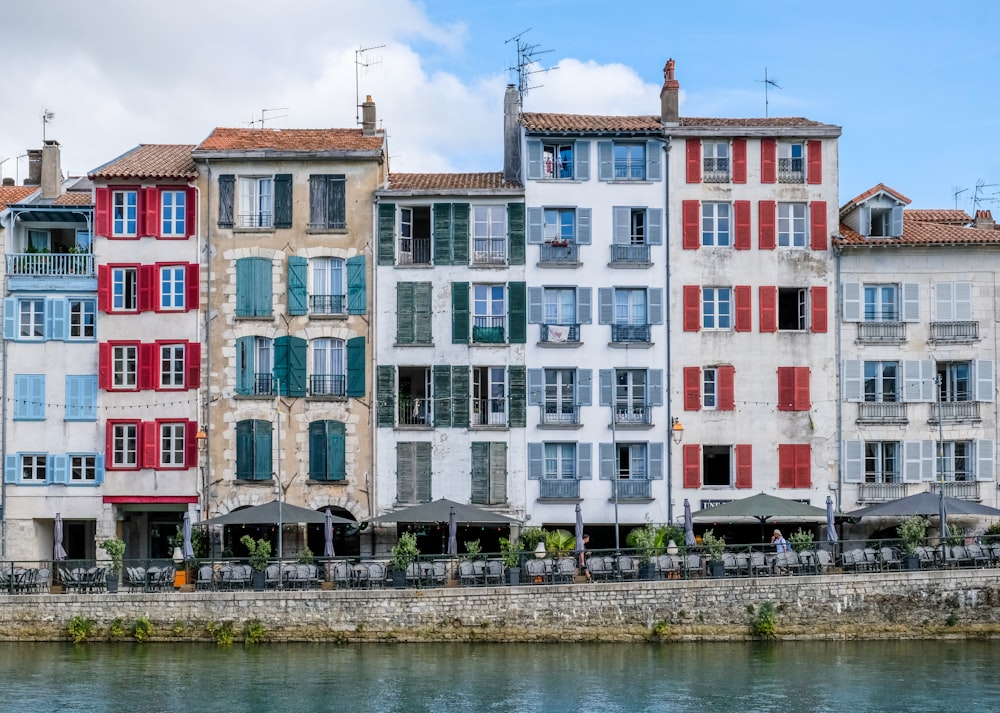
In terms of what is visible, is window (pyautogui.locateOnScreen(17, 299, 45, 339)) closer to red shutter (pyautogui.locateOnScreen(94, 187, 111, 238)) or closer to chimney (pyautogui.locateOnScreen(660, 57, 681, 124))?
Answer: red shutter (pyautogui.locateOnScreen(94, 187, 111, 238))

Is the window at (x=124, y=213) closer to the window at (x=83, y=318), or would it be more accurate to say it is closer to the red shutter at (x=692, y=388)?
the window at (x=83, y=318)

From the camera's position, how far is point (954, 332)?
48125 millimetres

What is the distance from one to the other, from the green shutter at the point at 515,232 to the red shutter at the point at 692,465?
332 inches

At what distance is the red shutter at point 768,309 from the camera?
157ft

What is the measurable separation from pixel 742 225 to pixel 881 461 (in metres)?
9.24

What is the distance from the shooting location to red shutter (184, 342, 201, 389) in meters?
47.3

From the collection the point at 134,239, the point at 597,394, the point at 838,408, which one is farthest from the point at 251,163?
the point at 838,408

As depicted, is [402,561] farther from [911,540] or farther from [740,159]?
[740,159]

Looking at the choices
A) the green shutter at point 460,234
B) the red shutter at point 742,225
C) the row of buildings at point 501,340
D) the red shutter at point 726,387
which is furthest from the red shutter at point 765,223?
the green shutter at point 460,234

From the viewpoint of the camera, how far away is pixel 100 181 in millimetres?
47594

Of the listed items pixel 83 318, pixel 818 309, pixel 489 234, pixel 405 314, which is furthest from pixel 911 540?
pixel 83 318

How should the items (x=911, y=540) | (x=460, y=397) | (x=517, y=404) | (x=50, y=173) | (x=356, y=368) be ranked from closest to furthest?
(x=911, y=540) → (x=356, y=368) → (x=460, y=397) → (x=517, y=404) → (x=50, y=173)

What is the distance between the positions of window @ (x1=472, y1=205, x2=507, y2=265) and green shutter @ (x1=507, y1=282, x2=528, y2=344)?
103cm

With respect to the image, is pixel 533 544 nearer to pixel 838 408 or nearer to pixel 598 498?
pixel 598 498
